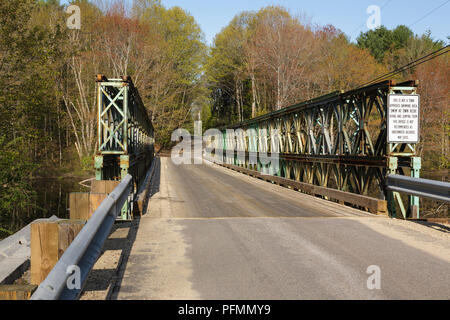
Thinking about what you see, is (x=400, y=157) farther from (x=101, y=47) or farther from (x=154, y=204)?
(x=101, y=47)

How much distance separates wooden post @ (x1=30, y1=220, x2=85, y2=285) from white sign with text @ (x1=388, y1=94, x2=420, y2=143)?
7878 mm

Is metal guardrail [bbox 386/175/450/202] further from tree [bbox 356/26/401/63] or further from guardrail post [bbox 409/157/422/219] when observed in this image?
tree [bbox 356/26/401/63]

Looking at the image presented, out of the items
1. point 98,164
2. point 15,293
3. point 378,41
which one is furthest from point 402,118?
point 378,41

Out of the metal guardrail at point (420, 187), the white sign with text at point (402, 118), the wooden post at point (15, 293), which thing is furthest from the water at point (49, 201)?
the wooden post at point (15, 293)

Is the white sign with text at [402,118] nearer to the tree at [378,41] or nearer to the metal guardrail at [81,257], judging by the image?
the metal guardrail at [81,257]

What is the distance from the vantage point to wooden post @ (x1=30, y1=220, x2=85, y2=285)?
4230 mm

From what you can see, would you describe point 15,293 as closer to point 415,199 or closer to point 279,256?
point 279,256

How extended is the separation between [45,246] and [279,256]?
3.25 meters

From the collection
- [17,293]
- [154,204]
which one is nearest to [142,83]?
[154,204]

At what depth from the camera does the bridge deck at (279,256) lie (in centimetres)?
462

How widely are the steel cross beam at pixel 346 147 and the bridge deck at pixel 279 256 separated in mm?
1301

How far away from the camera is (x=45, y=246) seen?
428 cm

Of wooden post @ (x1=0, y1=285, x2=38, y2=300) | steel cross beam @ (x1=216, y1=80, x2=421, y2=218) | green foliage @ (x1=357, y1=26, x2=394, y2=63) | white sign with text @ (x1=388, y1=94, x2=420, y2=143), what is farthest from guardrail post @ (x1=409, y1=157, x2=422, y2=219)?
green foliage @ (x1=357, y1=26, x2=394, y2=63)
